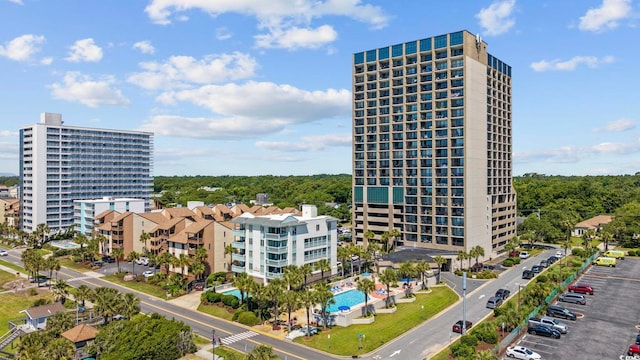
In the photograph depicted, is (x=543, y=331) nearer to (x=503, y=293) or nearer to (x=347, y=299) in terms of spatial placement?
(x=503, y=293)

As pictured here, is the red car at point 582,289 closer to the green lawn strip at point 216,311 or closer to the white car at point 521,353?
the white car at point 521,353

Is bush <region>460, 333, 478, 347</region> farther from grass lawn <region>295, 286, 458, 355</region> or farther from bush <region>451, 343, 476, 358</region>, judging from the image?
grass lawn <region>295, 286, 458, 355</region>

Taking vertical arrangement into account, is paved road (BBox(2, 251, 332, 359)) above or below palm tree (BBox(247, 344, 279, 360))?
below

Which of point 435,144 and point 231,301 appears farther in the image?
point 435,144

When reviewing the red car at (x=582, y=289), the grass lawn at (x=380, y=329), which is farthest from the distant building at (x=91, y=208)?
the red car at (x=582, y=289)

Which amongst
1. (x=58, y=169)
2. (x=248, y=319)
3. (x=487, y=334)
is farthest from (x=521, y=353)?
(x=58, y=169)

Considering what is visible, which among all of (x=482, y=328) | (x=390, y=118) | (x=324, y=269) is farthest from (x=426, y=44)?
(x=482, y=328)

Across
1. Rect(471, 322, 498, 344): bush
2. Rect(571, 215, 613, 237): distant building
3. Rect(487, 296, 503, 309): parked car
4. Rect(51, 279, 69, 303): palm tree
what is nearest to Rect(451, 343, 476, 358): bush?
Rect(471, 322, 498, 344): bush
